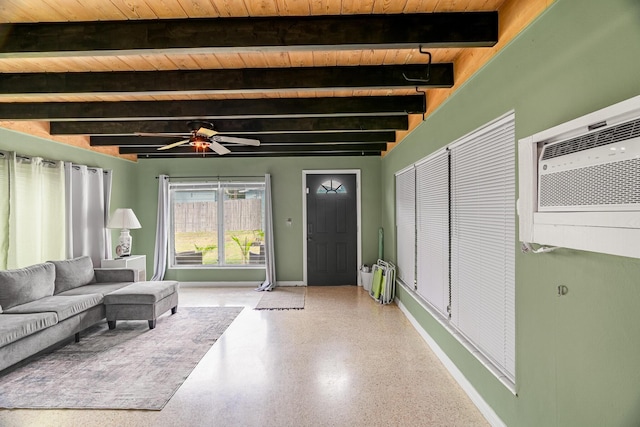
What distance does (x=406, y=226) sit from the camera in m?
4.78

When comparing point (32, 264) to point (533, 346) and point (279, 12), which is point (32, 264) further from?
point (533, 346)

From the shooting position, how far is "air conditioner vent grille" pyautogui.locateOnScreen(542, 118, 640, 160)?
1126 millimetres

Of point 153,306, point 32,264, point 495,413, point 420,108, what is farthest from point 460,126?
point 32,264

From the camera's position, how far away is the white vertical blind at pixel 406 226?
4.45 m

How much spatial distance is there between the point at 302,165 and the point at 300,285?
2.25 m

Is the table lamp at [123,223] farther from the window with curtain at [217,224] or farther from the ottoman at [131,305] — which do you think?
the ottoman at [131,305]

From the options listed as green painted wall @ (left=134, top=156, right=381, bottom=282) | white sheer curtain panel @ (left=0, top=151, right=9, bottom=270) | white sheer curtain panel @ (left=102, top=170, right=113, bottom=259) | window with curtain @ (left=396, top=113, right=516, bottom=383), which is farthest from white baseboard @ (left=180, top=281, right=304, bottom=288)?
window with curtain @ (left=396, top=113, right=516, bottom=383)

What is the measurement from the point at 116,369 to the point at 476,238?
10.7 feet

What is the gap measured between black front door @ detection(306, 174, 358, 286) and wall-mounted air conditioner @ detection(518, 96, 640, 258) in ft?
16.2

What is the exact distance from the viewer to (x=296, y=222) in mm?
6652

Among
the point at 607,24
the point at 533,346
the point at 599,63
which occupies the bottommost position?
the point at 533,346

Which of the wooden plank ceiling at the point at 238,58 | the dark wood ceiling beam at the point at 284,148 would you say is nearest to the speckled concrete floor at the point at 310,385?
the wooden plank ceiling at the point at 238,58

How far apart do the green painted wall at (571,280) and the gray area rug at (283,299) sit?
10.7ft

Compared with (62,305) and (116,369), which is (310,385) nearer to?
(116,369)
